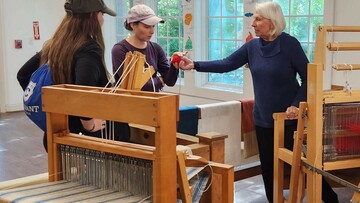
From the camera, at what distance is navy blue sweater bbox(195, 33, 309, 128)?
2.76m

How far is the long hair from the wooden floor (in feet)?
6.44

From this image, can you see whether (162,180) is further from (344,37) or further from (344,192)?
(344,37)

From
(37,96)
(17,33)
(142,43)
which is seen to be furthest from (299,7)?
(17,33)

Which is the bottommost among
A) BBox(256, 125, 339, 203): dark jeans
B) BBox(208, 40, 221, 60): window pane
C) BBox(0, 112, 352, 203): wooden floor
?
BBox(0, 112, 352, 203): wooden floor

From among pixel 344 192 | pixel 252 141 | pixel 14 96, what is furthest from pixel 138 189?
pixel 14 96

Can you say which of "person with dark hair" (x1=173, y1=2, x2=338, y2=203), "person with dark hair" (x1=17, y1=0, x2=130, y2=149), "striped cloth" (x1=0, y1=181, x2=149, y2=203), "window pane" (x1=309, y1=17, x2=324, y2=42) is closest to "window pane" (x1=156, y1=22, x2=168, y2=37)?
"window pane" (x1=309, y1=17, x2=324, y2=42)

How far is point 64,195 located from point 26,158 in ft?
11.2

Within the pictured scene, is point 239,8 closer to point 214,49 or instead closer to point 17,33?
point 214,49

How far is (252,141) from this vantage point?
3.50 m

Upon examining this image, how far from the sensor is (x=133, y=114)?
139 cm

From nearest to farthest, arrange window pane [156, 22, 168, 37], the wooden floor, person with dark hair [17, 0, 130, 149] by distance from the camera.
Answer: person with dark hair [17, 0, 130, 149]
the wooden floor
window pane [156, 22, 168, 37]

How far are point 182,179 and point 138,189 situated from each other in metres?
0.14

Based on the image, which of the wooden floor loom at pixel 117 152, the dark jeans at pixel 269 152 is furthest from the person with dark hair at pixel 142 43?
the wooden floor loom at pixel 117 152

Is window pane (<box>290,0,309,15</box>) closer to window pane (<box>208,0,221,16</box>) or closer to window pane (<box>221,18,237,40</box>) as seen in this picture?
window pane (<box>221,18,237,40</box>)
